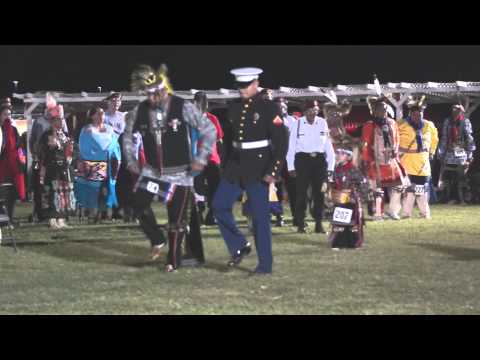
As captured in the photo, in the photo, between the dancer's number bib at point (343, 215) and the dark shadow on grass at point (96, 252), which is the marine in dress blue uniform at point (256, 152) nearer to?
the dark shadow on grass at point (96, 252)

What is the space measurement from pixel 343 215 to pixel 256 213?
267 cm

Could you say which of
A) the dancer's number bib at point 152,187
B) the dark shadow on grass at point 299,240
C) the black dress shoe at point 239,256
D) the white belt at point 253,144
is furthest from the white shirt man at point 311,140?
the dancer's number bib at point 152,187

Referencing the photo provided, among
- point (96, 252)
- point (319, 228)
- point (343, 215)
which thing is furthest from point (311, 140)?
point (96, 252)

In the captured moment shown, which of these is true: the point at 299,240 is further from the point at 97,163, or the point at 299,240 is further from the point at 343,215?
the point at 97,163

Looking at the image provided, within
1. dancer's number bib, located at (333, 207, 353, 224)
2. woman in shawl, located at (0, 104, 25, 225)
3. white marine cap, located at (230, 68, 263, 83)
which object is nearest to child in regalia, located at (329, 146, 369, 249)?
dancer's number bib, located at (333, 207, 353, 224)

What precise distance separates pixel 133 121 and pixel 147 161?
1.40 feet

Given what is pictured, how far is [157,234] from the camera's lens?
Result: 10.3m

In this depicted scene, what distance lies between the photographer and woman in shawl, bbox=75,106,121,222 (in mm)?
14648

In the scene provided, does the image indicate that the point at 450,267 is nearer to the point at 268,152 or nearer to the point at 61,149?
the point at 268,152

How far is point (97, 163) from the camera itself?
48.5 ft

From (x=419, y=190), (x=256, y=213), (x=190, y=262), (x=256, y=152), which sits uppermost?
(x=256, y=152)

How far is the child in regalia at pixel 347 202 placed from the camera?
456 inches

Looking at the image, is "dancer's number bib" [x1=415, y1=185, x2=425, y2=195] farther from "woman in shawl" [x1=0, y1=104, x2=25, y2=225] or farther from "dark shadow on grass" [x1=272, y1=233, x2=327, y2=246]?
"woman in shawl" [x1=0, y1=104, x2=25, y2=225]

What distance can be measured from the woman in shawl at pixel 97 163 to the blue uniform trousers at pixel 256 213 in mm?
5485
